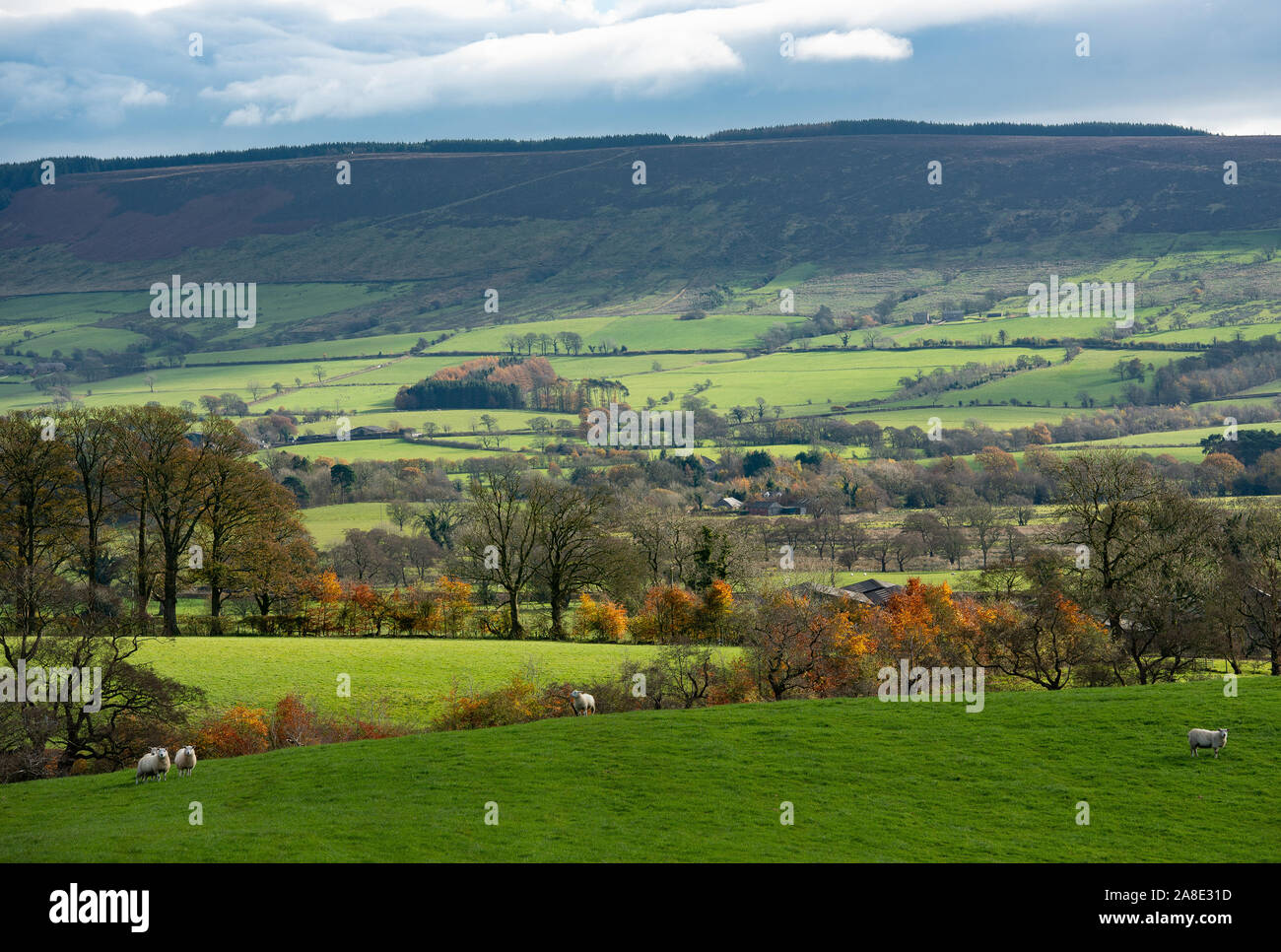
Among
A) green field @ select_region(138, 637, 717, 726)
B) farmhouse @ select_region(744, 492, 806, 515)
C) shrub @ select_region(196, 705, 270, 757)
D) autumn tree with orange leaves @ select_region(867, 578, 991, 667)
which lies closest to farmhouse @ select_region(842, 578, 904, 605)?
autumn tree with orange leaves @ select_region(867, 578, 991, 667)

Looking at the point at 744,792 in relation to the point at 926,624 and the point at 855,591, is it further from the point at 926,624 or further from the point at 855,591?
the point at 855,591

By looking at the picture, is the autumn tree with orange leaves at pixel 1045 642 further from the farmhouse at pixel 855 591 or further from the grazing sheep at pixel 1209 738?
the grazing sheep at pixel 1209 738

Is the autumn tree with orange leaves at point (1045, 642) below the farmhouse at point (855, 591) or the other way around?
the other way around

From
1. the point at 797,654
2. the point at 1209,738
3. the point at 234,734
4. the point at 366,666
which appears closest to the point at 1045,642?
the point at 797,654

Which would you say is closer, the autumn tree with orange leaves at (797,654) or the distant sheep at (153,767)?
the distant sheep at (153,767)

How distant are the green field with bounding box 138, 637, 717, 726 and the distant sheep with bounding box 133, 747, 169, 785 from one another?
15.7 metres

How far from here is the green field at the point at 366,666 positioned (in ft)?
153

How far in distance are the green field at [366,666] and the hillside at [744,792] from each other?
15685 millimetres

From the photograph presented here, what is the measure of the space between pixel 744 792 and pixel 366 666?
98.0ft

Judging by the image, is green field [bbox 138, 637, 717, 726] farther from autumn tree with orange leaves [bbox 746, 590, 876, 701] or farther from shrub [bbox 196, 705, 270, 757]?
autumn tree with orange leaves [bbox 746, 590, 876, 701]

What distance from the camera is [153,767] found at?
2883 cm

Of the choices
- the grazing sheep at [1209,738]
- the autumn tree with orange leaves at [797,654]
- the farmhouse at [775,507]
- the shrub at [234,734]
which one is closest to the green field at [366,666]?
the shrub at [234,734]

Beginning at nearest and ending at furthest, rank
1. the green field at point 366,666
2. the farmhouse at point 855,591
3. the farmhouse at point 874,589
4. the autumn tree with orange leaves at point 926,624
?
the green field at point 366,666
the autumn tree with orange leaves at point 926,624
the farmhouse at point 855,591
the farmhouse at point 874,589
